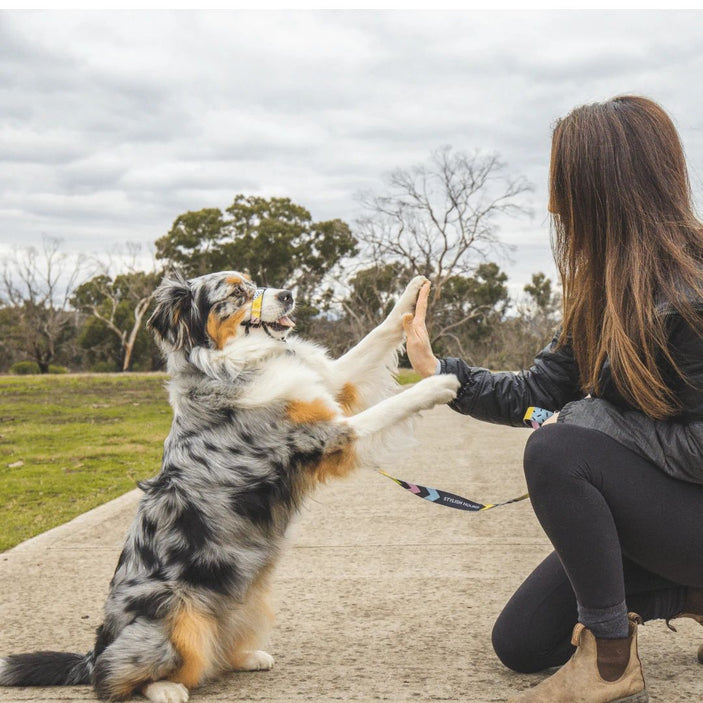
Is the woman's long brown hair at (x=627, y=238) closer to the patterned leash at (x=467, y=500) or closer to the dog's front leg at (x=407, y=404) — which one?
the patterned leash at (x=467, y=500)

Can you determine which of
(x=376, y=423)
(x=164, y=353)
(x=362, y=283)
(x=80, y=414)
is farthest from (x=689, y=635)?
(x=362, y=283)

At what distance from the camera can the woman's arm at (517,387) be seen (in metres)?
3.33

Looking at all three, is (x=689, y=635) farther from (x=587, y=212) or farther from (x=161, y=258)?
(x=161, y=258)

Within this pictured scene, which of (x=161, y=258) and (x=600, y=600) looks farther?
(x=161, y=258)

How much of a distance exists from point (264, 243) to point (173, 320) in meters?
36.6

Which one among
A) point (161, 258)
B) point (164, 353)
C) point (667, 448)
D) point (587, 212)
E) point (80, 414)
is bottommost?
point (80, 414)

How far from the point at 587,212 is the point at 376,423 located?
121cm

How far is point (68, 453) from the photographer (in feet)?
33.3

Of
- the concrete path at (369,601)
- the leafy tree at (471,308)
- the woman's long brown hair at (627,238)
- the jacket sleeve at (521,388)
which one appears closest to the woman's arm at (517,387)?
the jacket sleeve at (521,388)

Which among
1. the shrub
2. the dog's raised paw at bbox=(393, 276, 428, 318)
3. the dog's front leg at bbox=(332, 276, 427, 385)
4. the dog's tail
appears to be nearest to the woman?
the dog's raised paw at bbox=(393, 276, 428, 318)

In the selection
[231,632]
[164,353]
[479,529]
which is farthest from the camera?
[479,529]

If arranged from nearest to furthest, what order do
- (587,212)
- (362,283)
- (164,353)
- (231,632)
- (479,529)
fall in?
1. (587,212)
2. (231,632)
3. (164,353)
4. (479,529)
5. (362,283)

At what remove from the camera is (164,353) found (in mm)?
3676

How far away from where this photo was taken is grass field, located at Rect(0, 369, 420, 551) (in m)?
6.78
